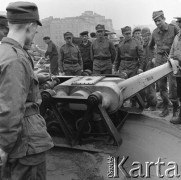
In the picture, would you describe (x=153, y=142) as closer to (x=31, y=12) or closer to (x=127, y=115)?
(x=127, y=115)

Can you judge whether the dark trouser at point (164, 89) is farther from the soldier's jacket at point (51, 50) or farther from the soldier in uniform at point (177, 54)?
the soldier's jacket at point (51, 50)

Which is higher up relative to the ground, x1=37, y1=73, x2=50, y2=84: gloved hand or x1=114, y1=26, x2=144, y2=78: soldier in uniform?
x1=37, y1=73, x2=50, y2=84: gloved hand

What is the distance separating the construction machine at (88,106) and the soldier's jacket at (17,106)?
1.62m

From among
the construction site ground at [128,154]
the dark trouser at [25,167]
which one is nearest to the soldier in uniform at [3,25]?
the construction site ground at [128,154]

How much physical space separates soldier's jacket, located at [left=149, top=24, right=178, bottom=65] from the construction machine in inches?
69.9

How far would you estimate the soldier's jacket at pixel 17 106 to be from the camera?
1700 mm

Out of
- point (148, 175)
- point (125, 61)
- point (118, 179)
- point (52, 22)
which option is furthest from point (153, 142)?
point (52, 22)

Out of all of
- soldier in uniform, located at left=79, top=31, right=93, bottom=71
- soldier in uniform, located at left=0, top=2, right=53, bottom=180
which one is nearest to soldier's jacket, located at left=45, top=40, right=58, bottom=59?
soldier in uniform, located at left=79, top=31, right=93, bottom=71

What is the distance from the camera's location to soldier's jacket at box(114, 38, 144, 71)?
21.4ft

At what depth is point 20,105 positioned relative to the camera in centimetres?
173

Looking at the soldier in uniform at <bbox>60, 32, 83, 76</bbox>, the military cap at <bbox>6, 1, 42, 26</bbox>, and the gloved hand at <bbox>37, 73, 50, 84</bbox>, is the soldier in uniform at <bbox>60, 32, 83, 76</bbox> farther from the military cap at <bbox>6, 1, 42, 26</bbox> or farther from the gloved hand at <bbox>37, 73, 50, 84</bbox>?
the military cap at <bbox>6, 1, 42, 26</bbox>

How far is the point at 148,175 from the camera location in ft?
10.7

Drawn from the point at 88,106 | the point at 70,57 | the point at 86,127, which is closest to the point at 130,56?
the point at 70,57

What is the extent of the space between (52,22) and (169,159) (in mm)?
22026
